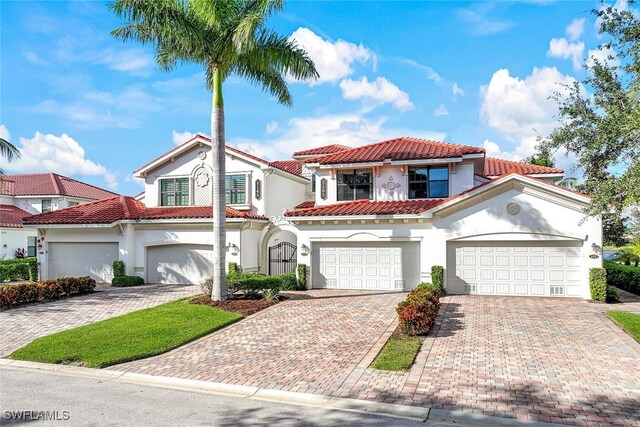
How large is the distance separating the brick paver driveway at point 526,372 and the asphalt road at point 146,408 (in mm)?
1166

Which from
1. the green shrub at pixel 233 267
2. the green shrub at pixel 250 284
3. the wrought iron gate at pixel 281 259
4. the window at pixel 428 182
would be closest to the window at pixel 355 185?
the window at pixel 428 182

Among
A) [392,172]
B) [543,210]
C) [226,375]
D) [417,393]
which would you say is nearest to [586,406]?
[417,393]

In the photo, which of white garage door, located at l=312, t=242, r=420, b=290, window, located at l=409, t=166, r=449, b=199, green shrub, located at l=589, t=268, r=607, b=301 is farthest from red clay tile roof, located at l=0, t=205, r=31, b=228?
green shrub, located at l=589, t=268, r=607, b=301

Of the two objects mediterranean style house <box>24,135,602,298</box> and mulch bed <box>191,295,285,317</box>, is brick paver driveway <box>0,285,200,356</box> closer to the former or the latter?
mulch bed <box>191,295,285,317</box>

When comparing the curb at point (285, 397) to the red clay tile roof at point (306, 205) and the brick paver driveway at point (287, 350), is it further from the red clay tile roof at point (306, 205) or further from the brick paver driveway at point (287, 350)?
the red clay tile roof at point (306, 205)

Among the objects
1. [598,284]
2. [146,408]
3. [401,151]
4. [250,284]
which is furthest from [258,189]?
[146,408]

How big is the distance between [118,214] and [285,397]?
18.6 meters

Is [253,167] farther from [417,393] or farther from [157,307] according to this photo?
[417,393]

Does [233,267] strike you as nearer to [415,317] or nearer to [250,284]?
[250,284]

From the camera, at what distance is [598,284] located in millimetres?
15680

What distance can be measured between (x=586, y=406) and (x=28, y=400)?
933 centimetres

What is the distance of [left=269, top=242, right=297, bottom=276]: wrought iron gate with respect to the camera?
2320 cm

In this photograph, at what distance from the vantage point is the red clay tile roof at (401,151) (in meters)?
19.5

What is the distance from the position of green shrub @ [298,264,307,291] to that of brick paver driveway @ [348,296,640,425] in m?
7.99
